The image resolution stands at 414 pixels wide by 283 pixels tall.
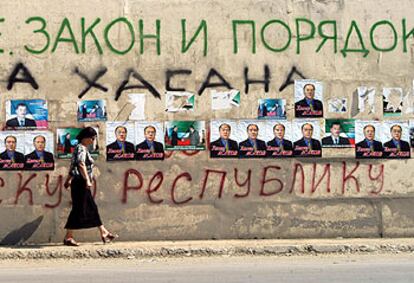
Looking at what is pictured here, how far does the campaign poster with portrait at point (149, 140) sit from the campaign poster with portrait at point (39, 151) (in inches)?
45.7

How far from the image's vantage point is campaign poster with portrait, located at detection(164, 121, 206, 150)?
8.66 metres

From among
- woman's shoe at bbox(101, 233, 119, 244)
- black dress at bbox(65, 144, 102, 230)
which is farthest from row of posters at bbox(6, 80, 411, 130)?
woman's shoe at bbox(101, 233, 119, 244)

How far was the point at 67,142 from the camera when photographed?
8562 millimetres

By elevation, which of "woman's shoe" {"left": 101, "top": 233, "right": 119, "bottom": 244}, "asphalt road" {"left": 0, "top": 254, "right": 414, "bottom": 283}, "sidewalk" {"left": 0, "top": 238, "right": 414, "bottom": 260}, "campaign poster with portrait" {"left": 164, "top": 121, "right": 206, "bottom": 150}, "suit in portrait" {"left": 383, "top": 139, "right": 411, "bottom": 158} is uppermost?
"campaign poster with portrait" {"left": 164, "top": 121, "right": 206, "bottom": 150}

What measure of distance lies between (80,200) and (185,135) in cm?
166

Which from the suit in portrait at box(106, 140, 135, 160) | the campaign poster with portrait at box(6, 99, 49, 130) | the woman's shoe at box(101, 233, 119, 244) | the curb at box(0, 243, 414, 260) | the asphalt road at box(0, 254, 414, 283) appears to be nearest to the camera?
the asphalt road at box(0, 254, 414, 283)

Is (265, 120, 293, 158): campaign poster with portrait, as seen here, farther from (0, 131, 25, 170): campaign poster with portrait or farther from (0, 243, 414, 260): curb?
(0, 131, 25, 170): campaign poster with portrait

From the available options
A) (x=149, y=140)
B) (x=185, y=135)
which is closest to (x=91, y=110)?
(x=149, y=140)

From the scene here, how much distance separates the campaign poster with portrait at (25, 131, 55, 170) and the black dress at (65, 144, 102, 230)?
0.46 m

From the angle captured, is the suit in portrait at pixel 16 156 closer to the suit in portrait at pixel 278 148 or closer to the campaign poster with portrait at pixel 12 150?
the campaign poster with portrait at pixel 12 150

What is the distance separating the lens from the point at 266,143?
8.79 m

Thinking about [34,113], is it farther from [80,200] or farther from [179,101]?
[179,101]

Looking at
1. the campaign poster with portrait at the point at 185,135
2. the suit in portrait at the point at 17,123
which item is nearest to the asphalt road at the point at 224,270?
the campaign poster with portrait at the point at 185,135

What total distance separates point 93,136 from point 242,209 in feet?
7.47
